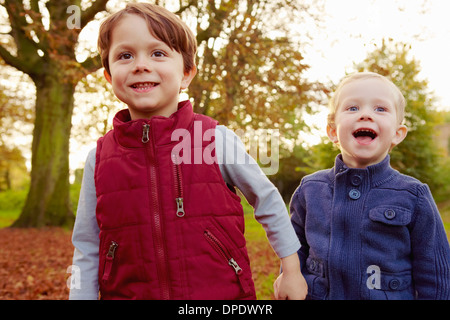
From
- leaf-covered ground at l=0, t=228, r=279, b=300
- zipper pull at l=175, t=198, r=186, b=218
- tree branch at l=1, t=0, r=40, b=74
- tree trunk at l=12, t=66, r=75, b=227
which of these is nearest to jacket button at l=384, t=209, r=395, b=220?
zipper pull at l=175, t=198, r=186, b=218

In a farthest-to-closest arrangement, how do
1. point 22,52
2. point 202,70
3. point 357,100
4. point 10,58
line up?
point 22,52
point 10,58
point 202,70
point 357,100

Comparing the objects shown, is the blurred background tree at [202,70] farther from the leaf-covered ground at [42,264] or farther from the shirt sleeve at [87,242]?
the shirt sleeve at [87,242]

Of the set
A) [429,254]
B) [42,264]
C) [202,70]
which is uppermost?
[202,70]

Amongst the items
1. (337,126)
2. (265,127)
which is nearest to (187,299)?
(337,126)

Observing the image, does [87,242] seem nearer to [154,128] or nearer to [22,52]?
[154,128]

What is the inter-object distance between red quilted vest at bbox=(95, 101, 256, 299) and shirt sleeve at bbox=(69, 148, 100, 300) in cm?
9

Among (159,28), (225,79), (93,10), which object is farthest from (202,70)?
(159,28)

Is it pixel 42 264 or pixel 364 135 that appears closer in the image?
pixel 364 135

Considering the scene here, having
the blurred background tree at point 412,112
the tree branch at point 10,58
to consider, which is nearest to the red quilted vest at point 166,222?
the blurred background tree at point 412,112

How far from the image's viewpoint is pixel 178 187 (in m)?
1.71

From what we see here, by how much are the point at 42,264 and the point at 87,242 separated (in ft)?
20.6

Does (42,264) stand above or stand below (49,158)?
below

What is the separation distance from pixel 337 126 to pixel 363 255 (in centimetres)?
58
